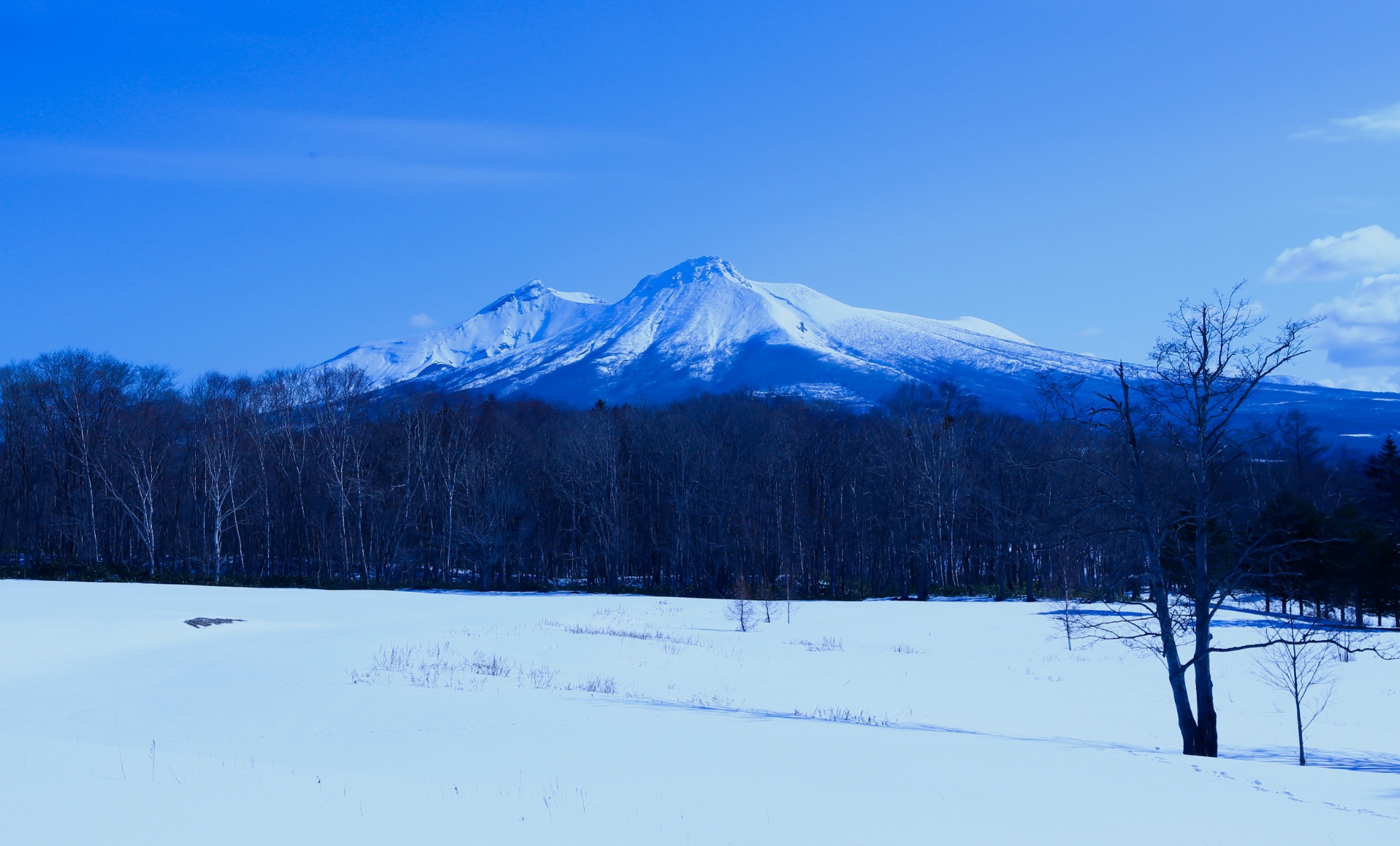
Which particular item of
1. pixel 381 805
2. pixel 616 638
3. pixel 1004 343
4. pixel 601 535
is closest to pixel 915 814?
pixel 381 805

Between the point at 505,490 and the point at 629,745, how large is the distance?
155ft

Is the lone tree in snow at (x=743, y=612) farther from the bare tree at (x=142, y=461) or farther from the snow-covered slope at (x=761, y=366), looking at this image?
the snow-covered slope at (x=761, y=366)

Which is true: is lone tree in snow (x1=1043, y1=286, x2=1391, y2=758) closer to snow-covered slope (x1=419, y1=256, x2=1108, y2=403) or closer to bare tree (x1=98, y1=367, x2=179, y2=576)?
bare tree (x1=98, y1=367, x2=179, y2=576)

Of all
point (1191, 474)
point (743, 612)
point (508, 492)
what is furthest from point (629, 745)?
point (508, 492)

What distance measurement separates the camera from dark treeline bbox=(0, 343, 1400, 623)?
176ft

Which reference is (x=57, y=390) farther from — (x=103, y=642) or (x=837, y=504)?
(x=837, y=504)

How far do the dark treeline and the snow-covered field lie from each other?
27.5m

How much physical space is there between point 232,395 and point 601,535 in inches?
1115

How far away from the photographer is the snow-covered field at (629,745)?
292 inches

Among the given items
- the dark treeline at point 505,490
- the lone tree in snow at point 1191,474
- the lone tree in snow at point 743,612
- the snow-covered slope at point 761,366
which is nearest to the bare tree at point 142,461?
the dark treeline at point 505,490

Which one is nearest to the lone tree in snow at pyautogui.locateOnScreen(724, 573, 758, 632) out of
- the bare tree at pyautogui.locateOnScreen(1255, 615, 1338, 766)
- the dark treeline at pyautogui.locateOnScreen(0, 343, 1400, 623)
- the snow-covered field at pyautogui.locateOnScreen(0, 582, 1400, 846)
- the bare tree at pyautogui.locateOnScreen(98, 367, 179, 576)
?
the snow-covered field at pyautogui.locateOnScreen(0, 582, 1400, 846)

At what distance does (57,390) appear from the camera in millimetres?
54219

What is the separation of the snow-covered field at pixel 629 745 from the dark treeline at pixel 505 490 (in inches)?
1084

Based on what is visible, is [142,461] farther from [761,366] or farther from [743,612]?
[761,366]
